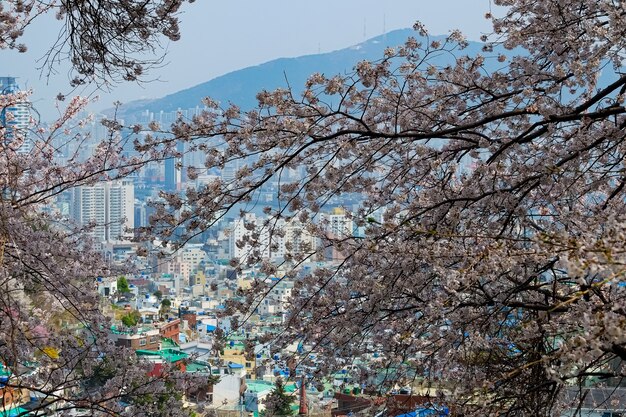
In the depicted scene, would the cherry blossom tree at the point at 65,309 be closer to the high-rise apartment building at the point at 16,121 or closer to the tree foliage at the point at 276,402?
the high-rise apartment building at the point at 16,121

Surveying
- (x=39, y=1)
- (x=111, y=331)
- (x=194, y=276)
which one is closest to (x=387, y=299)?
(x=111, y=331)

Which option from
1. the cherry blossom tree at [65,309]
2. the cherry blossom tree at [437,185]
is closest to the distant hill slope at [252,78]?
the cherry blossom tree at [65,309]

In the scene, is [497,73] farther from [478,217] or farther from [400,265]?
[400,265]

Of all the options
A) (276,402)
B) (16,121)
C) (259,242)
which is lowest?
(276,402)

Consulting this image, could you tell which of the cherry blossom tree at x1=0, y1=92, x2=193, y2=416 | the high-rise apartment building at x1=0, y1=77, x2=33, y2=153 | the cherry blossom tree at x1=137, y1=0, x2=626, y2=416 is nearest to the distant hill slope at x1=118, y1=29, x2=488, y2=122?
the high-rise apartment building at x1=0, y1=77, x2=33, y2=153

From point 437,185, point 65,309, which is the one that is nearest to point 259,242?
point 437,185

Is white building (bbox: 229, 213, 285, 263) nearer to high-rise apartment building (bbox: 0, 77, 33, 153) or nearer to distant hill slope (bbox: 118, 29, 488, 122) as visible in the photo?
high-rise apartment building (bbox: 0, 77, 33, 153)

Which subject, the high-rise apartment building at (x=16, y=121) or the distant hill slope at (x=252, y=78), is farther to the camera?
the distant hill slope at (x=252, y=78)

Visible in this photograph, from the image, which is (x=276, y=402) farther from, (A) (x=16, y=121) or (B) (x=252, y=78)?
(B) (x=252, y=78)
